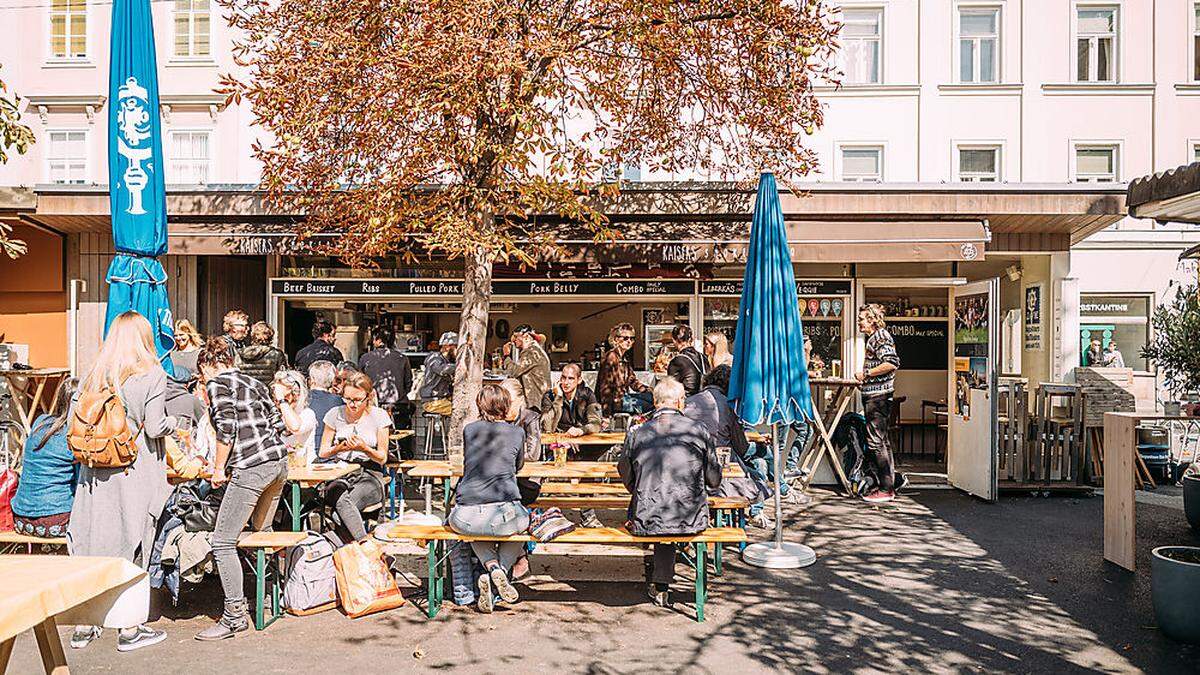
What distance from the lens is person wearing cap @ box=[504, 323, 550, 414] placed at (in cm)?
983

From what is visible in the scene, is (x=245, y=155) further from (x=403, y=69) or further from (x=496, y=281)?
(x=403, y=69)

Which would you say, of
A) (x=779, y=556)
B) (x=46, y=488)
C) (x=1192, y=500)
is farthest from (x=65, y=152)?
(x=1192, y=500)

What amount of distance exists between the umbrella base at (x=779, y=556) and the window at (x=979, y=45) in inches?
565

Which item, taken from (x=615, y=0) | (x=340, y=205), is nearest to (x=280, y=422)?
(x=340, y=205)

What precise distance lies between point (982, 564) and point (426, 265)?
7.47 m

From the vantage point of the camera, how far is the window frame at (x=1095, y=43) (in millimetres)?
18641

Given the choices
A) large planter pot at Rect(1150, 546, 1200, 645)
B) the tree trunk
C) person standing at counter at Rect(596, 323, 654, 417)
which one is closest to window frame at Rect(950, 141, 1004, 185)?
person standing at counter at Rect(596, 323, 654, 417)

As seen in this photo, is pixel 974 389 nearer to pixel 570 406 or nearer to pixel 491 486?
pixel 570 406

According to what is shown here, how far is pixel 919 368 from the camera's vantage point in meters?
15.1

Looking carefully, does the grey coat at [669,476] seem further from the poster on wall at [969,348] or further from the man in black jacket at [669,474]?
the poster on wall at [969,348]

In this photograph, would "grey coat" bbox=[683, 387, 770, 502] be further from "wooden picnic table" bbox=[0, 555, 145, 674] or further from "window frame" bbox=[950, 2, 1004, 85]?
"window frame" bbox=[950, 2, 1004, 85]

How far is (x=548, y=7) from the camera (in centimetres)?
808

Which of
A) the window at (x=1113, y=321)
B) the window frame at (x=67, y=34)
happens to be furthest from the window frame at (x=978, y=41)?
the window frame at (x=67, y=34)

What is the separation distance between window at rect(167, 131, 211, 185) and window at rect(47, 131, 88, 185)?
6.48ft
